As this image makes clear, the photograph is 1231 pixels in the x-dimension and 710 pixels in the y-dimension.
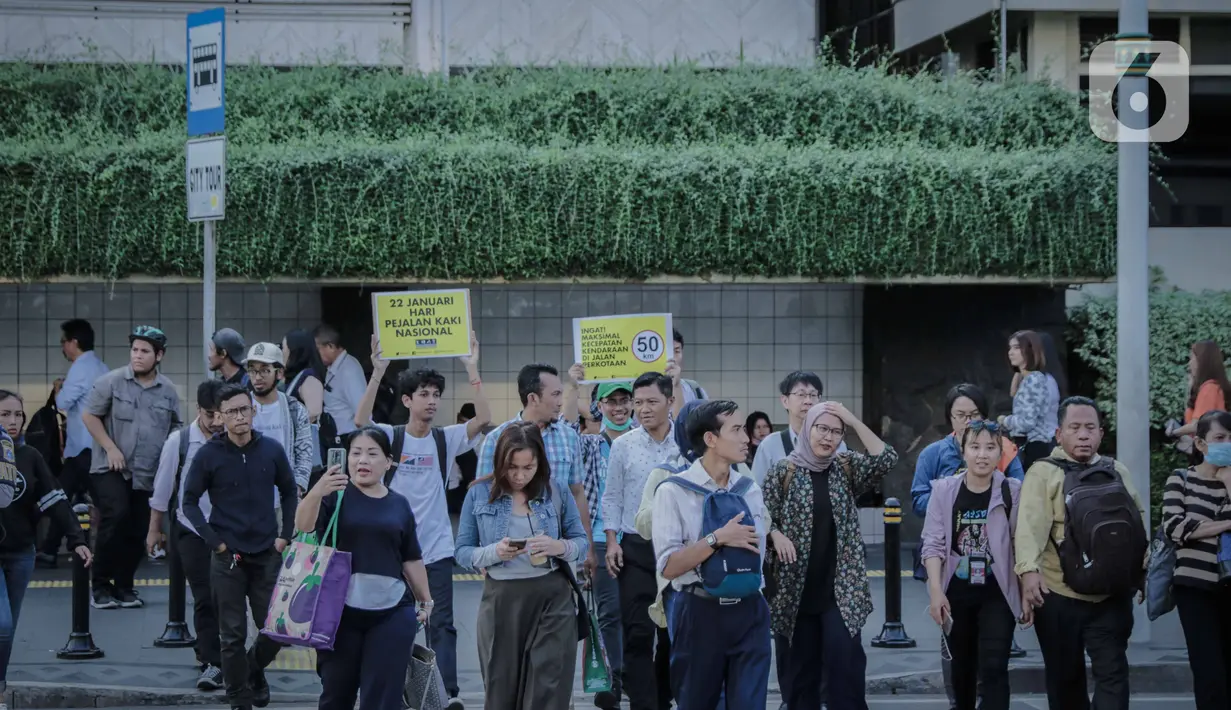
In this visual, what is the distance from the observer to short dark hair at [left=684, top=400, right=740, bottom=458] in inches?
300

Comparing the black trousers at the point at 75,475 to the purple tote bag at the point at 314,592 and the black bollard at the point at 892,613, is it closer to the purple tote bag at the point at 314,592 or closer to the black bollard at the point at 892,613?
the purple tote bag at the point at 314,592

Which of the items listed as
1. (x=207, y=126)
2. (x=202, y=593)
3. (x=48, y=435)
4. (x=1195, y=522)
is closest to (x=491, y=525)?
(x=202, y=593)

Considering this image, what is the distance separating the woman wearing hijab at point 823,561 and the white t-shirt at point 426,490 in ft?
8.09

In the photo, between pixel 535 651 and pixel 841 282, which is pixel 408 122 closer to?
pixel 841 282

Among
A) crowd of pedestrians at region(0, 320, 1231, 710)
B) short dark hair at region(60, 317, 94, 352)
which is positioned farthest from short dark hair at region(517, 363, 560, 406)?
short dark hair at region(60, 317, 94, 352)

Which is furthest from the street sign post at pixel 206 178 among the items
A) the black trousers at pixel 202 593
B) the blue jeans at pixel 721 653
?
the blue jeans at pixel 721 653

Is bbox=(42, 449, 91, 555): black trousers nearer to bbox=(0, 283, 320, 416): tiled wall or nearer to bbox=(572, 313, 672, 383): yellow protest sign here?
bbox=(0, 283, 320, 416): tiled wall

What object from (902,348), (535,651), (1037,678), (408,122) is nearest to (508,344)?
(408,122)

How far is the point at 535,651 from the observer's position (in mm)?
8102

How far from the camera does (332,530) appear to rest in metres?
7.96

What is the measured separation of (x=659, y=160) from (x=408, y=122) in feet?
9.06

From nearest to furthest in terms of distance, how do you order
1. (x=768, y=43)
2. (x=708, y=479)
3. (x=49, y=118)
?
(x=708, y=479), (x=49, y=118), (x=768, y=43)

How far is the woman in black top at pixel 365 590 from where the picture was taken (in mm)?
7918

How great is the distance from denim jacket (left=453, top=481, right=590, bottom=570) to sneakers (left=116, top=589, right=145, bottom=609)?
555 cm
